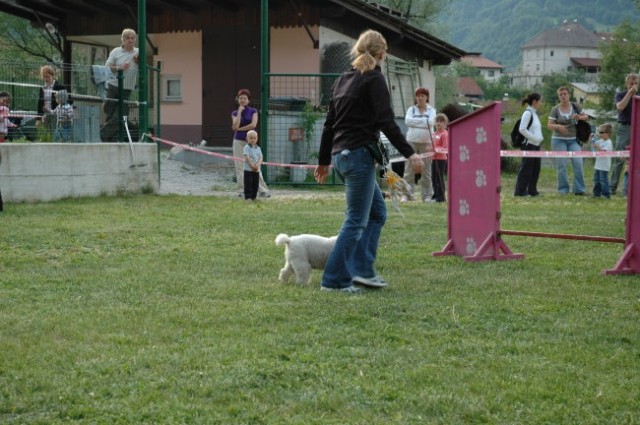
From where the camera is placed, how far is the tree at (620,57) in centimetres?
5784

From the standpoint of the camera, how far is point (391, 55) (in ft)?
86.4

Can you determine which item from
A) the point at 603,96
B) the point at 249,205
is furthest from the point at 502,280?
the point at 603,96

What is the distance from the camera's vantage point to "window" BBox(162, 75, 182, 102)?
25516 mm

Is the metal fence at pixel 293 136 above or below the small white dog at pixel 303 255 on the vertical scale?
above

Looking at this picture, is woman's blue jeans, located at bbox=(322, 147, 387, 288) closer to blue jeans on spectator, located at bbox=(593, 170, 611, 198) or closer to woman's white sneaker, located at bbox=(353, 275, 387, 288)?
woman's white sneaker, located at bbox=(353, 275, 387, 288)

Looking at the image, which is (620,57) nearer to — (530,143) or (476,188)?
(530,143)

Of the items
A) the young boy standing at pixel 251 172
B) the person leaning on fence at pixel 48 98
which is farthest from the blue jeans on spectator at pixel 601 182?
the person leaning on fence at pixel 48 98

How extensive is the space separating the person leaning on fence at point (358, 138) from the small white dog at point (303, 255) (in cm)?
26

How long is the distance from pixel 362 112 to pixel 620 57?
5477 cm

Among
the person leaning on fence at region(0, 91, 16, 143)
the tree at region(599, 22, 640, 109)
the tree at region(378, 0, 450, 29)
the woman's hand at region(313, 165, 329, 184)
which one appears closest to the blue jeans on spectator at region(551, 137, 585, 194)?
the person leaning on fence at region(0, 91, 16, 143)

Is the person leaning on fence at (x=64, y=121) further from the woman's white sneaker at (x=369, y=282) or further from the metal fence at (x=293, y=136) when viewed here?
Answer: the woman's white sneaker at (x=369, y=282)

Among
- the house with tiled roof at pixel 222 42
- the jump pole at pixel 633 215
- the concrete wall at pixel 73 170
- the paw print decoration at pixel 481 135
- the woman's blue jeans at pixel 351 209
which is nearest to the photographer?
the woman's blue jeans at pixel 351 209

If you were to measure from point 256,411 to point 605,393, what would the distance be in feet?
5.45

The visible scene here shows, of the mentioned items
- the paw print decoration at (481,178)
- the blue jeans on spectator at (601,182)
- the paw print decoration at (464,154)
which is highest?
the paw print decoration at (464,154)
